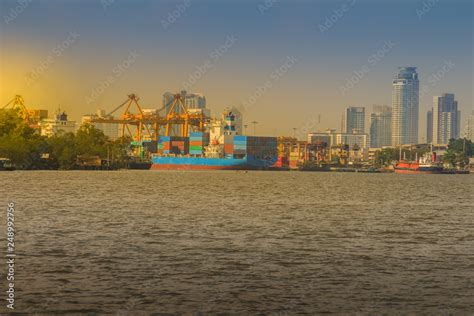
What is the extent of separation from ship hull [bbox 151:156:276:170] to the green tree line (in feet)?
68.8

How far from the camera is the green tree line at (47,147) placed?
113125 millimetres

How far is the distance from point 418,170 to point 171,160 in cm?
5573

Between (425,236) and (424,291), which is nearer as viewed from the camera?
(424,291)

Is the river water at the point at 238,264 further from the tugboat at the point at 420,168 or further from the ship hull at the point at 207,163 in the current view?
the tugboat at the point at 420,168

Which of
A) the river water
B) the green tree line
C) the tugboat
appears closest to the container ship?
the green tree line

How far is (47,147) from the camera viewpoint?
427 ft

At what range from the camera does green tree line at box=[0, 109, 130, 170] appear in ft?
371

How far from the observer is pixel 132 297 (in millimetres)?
15383

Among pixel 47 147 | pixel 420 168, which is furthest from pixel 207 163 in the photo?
pixel 47 147

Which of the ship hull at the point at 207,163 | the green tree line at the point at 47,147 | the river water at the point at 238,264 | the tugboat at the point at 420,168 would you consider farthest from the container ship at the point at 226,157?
the river water at the point at 238,264

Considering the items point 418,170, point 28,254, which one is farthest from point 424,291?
point 418,170

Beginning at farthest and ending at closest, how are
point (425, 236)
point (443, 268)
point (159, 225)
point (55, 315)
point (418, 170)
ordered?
1. point (418, 170)
2. point (159, 225)
3. point (425, 236)
4. point (443, 268)
5. point (55, 315)

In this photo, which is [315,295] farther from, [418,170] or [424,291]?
[418,170]

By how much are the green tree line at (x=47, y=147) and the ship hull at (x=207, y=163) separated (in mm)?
20980
